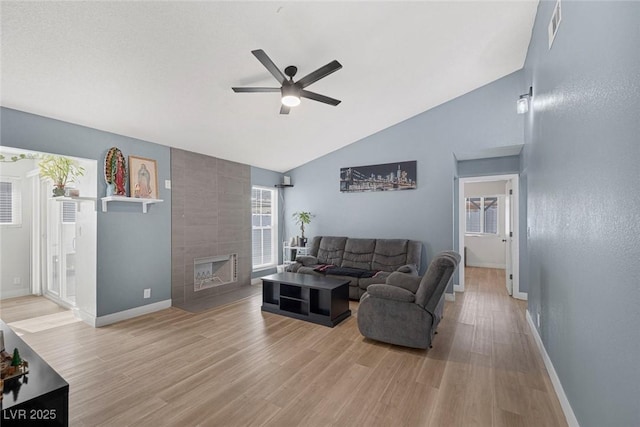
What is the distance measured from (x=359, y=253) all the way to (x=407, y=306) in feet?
7.57

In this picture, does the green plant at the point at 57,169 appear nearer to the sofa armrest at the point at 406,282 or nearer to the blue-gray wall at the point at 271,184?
the blue-gray wall at the point at 271,184

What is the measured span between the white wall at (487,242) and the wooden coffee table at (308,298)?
18.1ft

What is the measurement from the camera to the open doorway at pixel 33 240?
14.5 feet

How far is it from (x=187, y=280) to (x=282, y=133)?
298 centimetres

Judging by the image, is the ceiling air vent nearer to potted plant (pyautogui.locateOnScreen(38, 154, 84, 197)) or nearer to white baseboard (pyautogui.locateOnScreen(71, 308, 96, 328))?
potted plant (pyautogui.locateOnScreen(38, 154, 84, 197))

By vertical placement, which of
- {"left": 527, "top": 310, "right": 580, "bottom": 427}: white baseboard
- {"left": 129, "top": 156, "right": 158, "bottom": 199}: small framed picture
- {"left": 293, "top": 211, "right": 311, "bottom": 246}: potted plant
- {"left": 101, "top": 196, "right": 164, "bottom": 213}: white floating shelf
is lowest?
{"left": 527, "top": 310, "right": 580, "bottom": 427}: white baseboard

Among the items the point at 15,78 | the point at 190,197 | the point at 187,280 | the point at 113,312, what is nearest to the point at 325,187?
the point at 190,197

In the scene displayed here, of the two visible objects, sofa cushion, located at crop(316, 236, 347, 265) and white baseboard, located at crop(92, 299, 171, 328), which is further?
sofa cushion, located at crop(316, 236, 347, 265)

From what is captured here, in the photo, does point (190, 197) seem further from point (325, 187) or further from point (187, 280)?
point (325, 187)

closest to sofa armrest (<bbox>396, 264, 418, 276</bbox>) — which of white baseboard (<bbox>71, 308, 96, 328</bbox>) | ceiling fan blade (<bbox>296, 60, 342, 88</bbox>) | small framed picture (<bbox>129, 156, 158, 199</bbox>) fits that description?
ceiling fan blade (<bbox>296, 60, 342, 88</bbox>)

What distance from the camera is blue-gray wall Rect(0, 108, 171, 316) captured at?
3.12 m

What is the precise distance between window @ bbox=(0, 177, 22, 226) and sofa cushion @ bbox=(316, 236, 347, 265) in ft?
18.0

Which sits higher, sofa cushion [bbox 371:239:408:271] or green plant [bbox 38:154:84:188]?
green plant [bbox 38:154:84:188]

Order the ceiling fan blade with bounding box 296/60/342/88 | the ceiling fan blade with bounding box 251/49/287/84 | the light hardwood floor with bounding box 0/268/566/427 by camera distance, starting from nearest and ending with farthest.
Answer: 1. the light hardwood floor with bounding box 0/268/566/427
2. the ceiling fan blade with bounding box 251/49/287/84
3. the ceiling fan blade with bounding box 296/60/342/88
